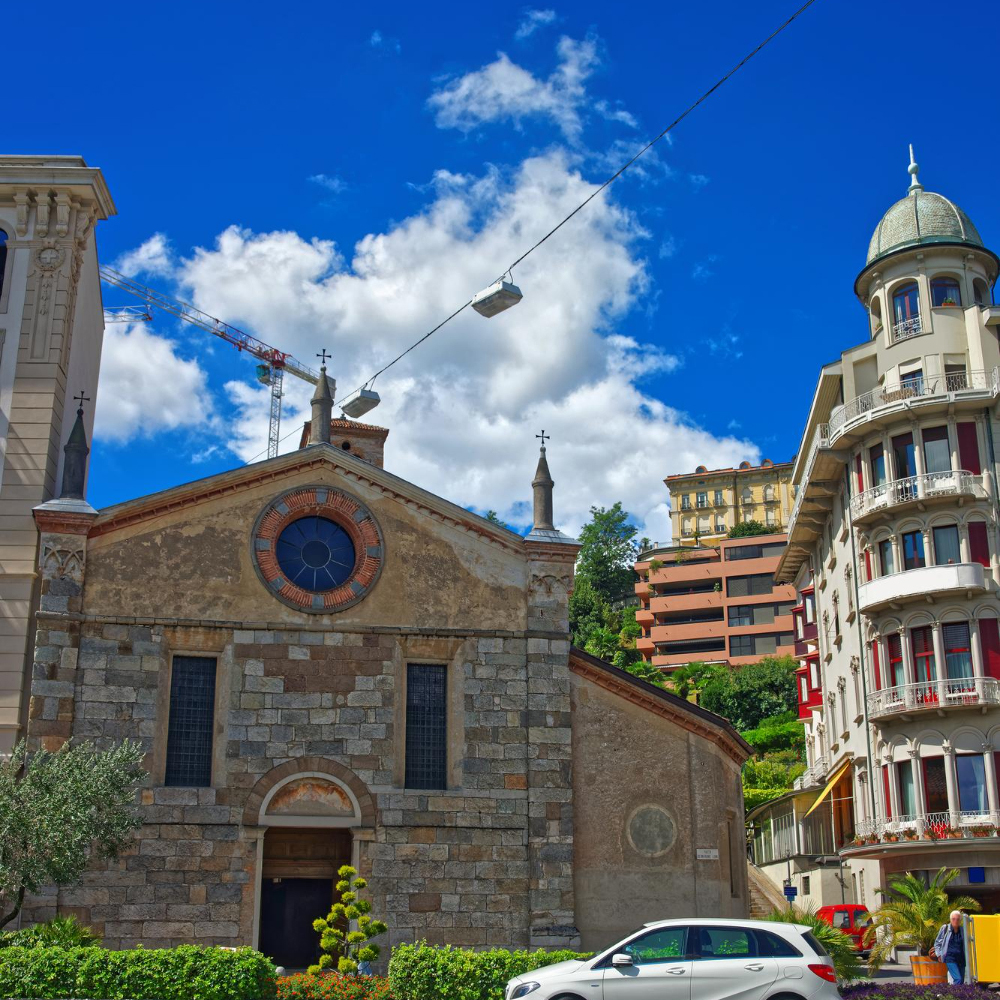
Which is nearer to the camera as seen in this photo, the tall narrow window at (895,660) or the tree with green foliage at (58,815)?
the tree with green foliage at (58,815)

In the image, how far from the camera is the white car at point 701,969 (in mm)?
15633

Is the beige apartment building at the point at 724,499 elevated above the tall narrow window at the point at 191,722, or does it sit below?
above

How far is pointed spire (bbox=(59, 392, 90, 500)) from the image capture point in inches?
1024

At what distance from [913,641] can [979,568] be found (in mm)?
3133

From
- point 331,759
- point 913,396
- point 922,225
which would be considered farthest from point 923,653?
point 331,759

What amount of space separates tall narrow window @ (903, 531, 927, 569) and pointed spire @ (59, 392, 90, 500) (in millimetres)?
25674

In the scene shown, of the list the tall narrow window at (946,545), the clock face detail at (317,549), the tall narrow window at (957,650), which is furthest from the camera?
the tall narrow window at (946,545)

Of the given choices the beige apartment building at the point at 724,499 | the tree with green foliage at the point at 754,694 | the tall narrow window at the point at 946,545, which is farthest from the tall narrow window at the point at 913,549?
the beige apartment building at the point at 724,499

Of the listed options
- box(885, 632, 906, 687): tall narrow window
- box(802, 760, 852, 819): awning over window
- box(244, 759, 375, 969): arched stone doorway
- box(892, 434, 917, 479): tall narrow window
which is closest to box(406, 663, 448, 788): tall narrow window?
box(244, 759, 375, 969): arched stone doorway

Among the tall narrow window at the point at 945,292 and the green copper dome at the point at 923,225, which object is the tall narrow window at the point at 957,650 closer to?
A: the tall narrow window at the point at 945,292

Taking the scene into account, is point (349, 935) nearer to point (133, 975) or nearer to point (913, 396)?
point (133, 975)

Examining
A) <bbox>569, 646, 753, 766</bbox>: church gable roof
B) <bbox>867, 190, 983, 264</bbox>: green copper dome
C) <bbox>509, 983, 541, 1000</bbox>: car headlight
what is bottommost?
<bbox>509, 983, 541, 1000</bbox>: car headlight

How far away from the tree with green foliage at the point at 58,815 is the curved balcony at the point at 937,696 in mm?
24153

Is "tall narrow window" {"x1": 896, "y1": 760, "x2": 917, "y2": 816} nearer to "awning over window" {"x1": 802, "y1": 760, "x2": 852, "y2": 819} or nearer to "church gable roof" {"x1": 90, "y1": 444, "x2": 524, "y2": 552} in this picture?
"awning over window" {"x1": 802, "y1": 760, "x2": 852, "y2": 819}
